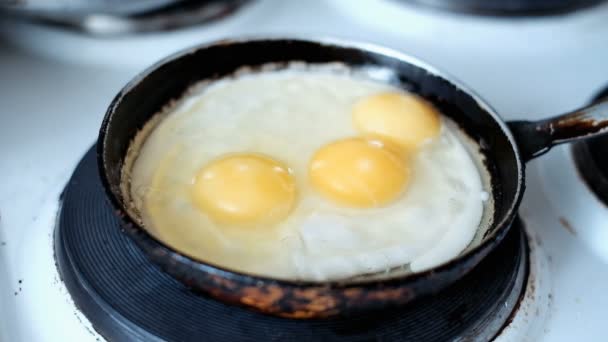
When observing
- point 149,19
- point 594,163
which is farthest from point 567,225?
point 149,19

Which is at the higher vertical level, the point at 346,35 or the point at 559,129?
the point at 346,35

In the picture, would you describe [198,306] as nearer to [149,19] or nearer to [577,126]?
[577,126]

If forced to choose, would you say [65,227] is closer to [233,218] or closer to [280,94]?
[233,218]

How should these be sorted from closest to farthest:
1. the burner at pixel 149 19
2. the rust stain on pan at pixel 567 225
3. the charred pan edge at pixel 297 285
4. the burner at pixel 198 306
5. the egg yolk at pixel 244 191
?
the charred pan edge at pixel 297 285
the burner at pixel 198 306
the egg yolk at pixel 244 191
the rust stain on pan at pixel 567 225
the burner at pixel 149 19

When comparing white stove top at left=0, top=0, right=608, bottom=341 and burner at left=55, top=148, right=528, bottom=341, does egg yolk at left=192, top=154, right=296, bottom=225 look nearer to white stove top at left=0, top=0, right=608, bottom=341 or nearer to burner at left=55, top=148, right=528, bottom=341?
burner at left=55, top=148, right=528, bottom=341

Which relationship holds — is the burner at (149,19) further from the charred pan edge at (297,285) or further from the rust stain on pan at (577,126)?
the rust stain on pan at (577,126)

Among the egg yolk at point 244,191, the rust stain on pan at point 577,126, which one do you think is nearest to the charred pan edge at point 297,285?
the egg yolk at point 244,191
